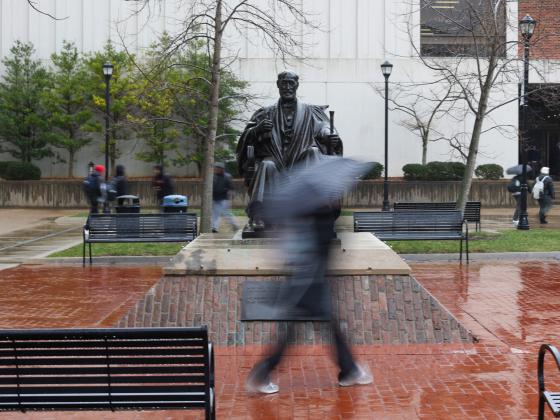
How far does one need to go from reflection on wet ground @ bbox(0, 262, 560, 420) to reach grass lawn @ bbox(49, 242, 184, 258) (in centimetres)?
347

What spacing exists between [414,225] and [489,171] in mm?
20809

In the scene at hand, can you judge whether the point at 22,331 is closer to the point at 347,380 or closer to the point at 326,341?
the point at 347,380

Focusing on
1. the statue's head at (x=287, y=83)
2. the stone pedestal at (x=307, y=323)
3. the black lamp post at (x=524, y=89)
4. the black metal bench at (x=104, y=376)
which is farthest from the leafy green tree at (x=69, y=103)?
the black metal bench at (x=104, y=376)

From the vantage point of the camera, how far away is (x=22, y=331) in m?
4.54

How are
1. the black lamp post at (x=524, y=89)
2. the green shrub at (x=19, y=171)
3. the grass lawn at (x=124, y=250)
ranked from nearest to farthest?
the grass lawn at (x=124, y=250)
the black lamp post at (x=524, y=89)
the green shrub at (x=19, y=171)

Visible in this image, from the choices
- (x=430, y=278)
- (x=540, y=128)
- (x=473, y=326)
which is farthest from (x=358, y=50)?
(x=473, y=326)

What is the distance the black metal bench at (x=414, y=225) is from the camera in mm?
14922

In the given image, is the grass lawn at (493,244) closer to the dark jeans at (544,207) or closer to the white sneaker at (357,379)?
the dark jeans at (544,207)

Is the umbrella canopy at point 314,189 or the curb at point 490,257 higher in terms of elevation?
the umbrella canopy at point 314,189

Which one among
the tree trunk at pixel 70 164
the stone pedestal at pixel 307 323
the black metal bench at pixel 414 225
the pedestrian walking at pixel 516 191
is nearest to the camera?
the stone pedestal at pixel 307 323

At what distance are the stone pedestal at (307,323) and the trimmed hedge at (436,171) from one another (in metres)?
26.2

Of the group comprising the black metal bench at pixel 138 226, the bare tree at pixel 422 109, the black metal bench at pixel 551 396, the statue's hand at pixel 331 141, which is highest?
the bare tree at pixel 422 109

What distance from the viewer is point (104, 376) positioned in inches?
187

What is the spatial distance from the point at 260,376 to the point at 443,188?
94.6ft
